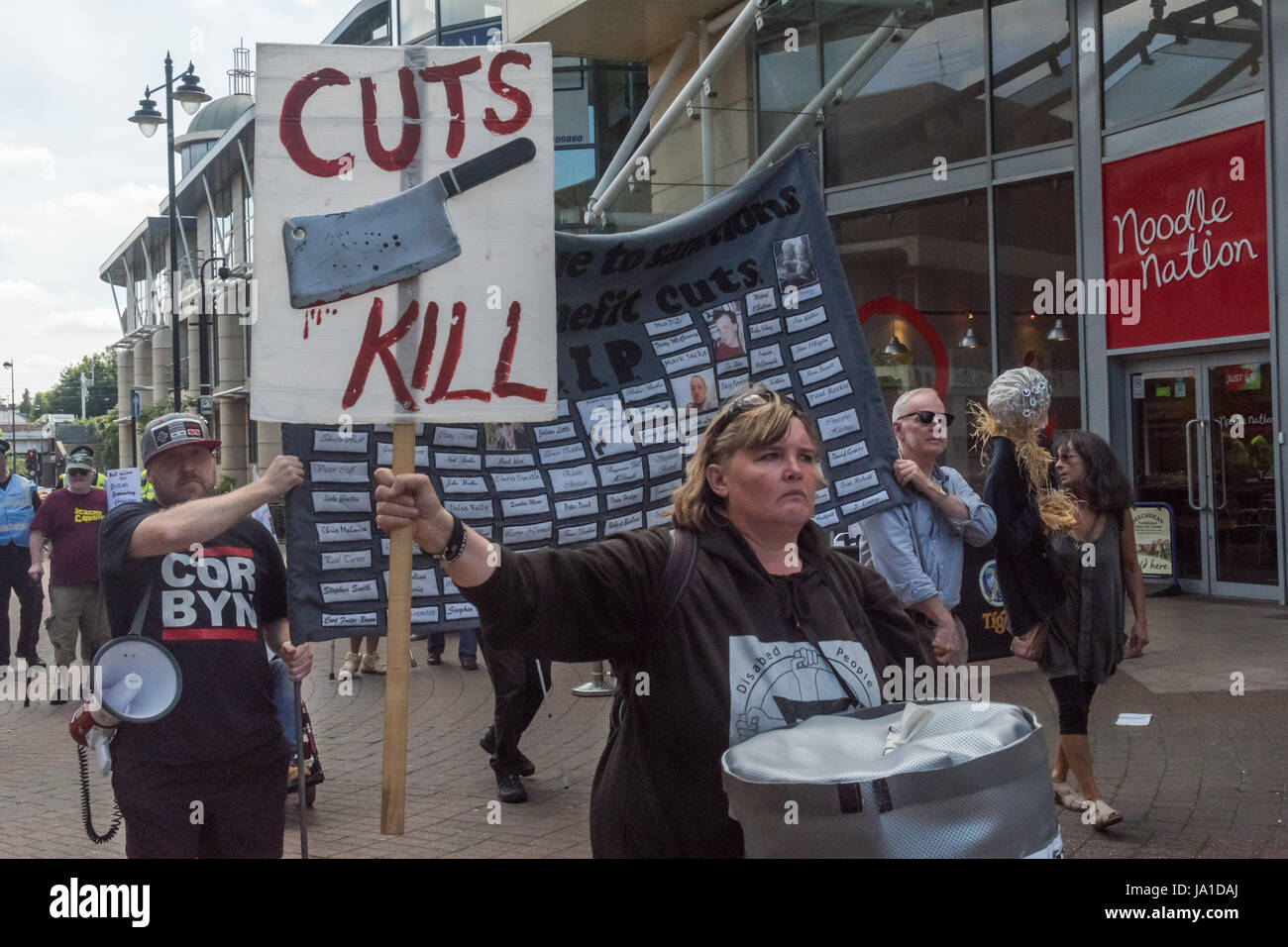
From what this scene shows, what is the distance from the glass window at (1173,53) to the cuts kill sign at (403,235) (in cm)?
1106

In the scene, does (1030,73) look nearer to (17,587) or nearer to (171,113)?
(17,587)

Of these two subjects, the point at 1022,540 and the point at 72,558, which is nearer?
the point at 1022,540

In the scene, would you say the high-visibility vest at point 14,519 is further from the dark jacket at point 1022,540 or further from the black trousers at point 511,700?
the dark jacket at point 1022,540

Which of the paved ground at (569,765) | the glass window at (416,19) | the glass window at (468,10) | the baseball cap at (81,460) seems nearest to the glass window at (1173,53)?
the paved ground at (569,765)

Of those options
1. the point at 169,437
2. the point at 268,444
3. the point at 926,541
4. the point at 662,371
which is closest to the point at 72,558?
the point at 169,437

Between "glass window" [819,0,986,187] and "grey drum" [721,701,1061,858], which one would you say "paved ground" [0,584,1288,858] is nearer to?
"grey drum" [721,701,1061,858]

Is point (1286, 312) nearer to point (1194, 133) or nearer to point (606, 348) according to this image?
point (1194, 133)

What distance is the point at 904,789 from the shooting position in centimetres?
221

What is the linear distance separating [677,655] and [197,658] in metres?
1.67

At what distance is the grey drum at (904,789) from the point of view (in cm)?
221

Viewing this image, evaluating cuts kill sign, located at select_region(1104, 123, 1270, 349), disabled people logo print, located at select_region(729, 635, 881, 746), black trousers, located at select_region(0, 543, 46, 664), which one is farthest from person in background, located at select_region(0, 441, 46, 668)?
cuts kill sign, located at select_region(1104, 123, 1270, 349)

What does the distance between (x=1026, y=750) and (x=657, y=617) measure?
2.54 feet

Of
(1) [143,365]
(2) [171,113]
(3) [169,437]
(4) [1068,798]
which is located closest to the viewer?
(3) [169,437]

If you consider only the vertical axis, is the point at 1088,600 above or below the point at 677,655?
below
